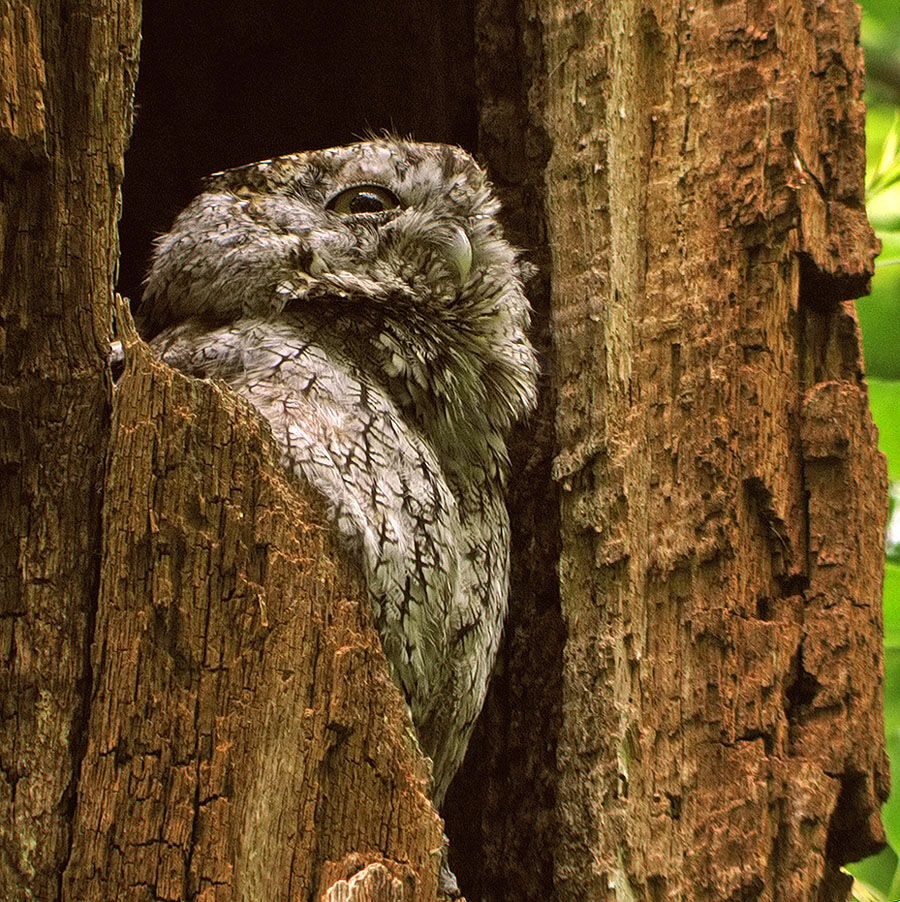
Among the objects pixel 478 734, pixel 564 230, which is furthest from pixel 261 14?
pixel 478 734

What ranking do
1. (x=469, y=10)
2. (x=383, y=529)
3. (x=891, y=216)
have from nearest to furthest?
(x=383, y=529) → (x=469, y=10) → (x=891, y=216)

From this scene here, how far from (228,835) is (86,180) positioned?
90 centimetres

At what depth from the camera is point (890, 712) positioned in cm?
248

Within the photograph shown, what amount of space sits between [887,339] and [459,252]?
1.33 meters

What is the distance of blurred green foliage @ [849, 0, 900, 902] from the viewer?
7.70 feet

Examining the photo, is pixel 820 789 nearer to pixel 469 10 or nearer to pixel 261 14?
pixel 469 10

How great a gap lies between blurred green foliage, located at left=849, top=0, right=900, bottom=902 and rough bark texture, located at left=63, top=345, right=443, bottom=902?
4.41 feet

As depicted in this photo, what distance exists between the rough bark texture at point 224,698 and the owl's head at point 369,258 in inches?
19.2

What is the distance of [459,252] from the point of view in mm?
1949

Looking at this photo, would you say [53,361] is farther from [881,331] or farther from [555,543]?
[881,331]

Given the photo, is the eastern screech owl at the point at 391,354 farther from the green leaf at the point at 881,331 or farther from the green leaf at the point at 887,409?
the green leaf at the point at 881,331

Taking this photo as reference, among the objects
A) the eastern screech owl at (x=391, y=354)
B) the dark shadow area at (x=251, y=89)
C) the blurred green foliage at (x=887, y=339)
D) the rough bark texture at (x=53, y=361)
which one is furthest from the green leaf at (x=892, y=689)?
the rough bark texture at (x=53, y=361)

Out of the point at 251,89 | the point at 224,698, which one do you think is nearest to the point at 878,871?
the point at 224,698

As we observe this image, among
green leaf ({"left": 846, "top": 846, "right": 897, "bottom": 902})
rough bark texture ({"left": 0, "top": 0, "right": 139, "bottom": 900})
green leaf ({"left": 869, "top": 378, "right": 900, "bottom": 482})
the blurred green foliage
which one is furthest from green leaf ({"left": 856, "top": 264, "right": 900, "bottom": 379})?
rough bark texture ({"left": 0, "top": 0, "right": 139, "bottom": 900})
